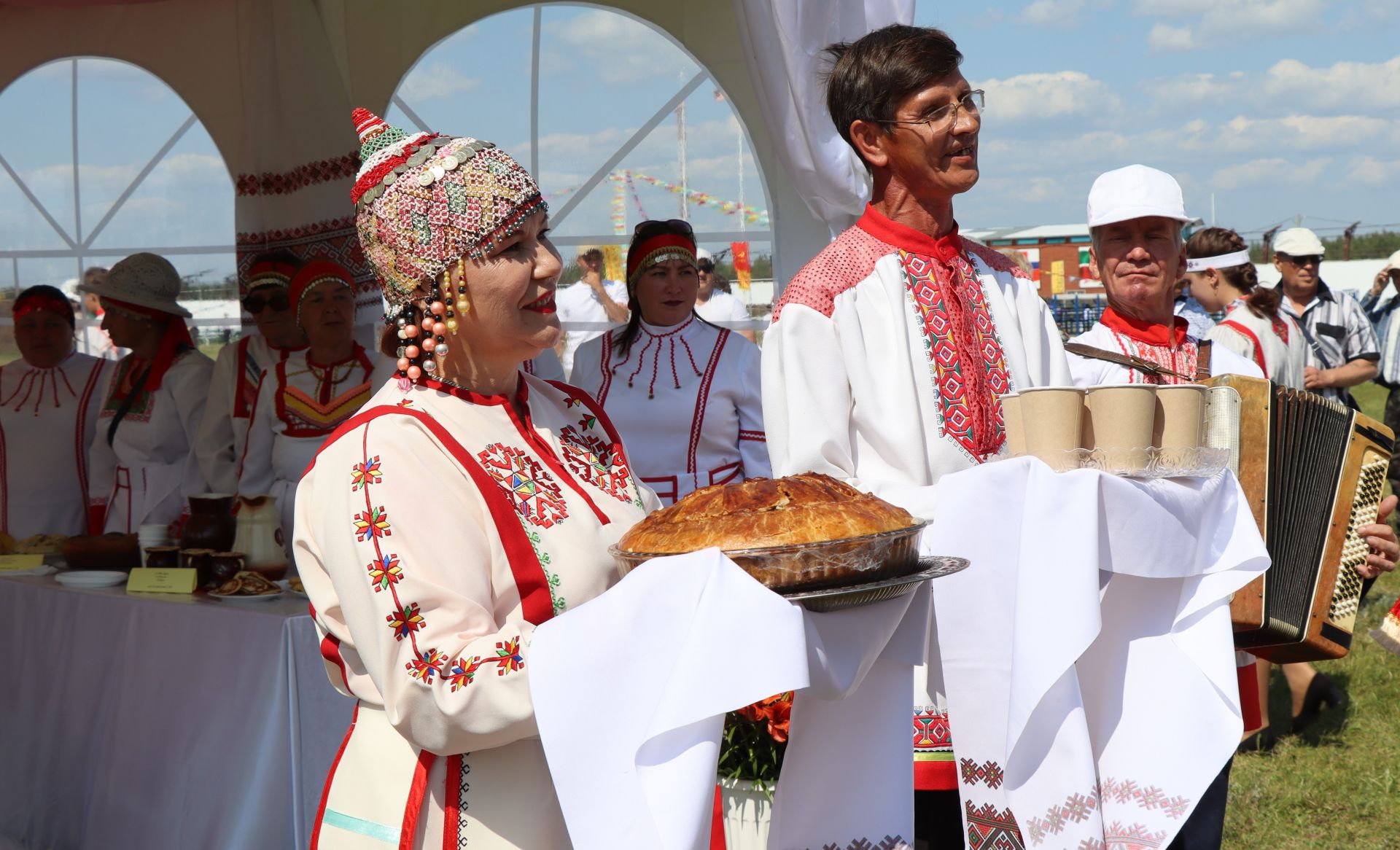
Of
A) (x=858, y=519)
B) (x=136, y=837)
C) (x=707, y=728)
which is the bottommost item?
(x=136, y=837)

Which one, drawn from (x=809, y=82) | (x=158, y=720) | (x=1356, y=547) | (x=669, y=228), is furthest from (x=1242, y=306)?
(x=158, y=720)

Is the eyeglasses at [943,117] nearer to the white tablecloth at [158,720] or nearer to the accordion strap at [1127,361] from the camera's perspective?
the accordion strap at [1127,361]

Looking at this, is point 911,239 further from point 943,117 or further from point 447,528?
point 447,528

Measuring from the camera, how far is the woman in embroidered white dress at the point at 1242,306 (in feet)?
18.6

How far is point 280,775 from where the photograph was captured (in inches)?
141

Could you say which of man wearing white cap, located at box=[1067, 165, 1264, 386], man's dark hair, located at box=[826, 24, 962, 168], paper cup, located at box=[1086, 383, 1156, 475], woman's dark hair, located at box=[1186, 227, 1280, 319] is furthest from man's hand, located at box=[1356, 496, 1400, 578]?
woman's dark hair, located at box=[1186, 227, 1280, 319]

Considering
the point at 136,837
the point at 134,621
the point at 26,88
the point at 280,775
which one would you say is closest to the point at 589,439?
the point at 280,775

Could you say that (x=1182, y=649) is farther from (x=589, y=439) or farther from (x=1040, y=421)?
(x=589, y=439)

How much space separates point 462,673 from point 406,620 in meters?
0.10

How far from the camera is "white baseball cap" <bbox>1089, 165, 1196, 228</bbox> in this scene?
3.16m

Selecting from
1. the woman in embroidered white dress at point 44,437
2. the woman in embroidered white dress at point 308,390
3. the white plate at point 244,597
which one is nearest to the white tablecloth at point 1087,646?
the white plate at point 244,597

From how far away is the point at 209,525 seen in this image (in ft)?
13.6

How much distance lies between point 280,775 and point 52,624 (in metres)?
1.32

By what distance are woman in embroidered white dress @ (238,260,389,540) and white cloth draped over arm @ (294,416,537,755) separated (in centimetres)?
325
